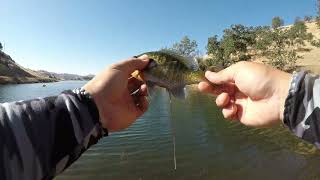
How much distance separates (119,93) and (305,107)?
159 centimetres

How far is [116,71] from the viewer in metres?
3.48

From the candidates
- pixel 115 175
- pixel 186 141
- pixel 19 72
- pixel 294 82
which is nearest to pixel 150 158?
pixel 115 175

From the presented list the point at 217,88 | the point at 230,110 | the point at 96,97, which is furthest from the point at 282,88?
the point at 96,97

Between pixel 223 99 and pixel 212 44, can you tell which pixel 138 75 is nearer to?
pixel 223 99

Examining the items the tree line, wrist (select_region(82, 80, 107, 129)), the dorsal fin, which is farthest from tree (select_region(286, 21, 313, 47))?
wrist (select_region(82, 80, 107, 129))

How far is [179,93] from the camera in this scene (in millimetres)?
3941

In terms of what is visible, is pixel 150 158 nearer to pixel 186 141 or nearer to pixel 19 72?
pixel 186 141

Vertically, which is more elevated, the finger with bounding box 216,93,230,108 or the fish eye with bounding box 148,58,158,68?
the fish eye with bounding box 148,58,158,68

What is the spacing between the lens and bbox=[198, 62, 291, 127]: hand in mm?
3435

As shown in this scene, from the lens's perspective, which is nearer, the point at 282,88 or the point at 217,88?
the point at 282,88

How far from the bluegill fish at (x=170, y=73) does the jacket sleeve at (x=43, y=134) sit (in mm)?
1381

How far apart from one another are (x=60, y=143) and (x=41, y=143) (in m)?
0.15

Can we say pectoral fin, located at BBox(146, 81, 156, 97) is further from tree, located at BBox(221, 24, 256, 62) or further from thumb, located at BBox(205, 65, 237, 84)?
tree, located at BBox(221, 24, 256, 62)

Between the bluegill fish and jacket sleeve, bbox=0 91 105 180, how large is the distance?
1381 millimetres
